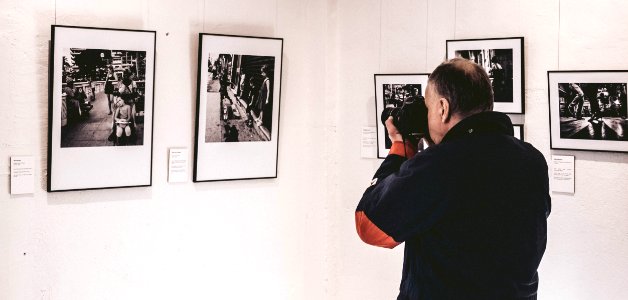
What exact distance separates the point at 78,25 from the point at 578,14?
6.37 feet

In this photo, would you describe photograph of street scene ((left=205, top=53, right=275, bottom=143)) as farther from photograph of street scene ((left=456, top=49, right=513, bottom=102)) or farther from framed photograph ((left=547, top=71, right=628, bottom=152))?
framed photograph ((left=547, top=71, right=628, bottom=152))

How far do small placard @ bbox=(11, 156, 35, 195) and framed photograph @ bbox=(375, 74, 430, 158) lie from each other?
153 centimetres

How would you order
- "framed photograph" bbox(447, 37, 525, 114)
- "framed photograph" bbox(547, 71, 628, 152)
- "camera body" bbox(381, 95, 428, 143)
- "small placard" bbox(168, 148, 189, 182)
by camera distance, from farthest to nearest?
1. "small placard" bbox(168, 148, 189, 182)
2. "framed photograph" bbox(447, 37, 525, 114)
3. "framed photograph" bbox(547, 71, 628, 152)
4. "camera body" bbox(381, 95, 428, 143)

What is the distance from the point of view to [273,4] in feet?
10.1

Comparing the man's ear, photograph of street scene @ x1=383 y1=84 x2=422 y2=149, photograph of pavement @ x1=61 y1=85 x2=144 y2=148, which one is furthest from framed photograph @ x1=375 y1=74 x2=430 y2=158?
photograph of pavement @ x1=61 y1=85 x2=144 y2=148

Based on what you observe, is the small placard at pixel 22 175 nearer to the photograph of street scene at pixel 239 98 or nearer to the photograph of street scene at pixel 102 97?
the photograph of street scene at pixel 102 97

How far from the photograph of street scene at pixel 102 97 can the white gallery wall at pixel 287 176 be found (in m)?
0.10

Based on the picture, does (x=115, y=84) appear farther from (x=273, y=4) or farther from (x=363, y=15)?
(x=363, y=15)

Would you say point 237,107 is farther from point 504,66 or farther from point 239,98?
point 504,66

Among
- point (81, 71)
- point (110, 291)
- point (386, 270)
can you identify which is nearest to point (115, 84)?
point (81, 71)

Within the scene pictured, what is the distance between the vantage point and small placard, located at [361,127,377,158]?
3.15m

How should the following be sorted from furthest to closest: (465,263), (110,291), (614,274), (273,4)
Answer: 1. (273,4)
2. (110,291)
3. (614,274)
4. (465,263)

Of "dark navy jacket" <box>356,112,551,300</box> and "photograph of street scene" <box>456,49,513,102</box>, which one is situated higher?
"photograph of street scene" <box>456,49,513,102</box>

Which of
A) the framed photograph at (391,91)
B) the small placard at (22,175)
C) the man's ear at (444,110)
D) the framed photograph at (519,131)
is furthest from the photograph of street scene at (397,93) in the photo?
the small placard at (22,175)
